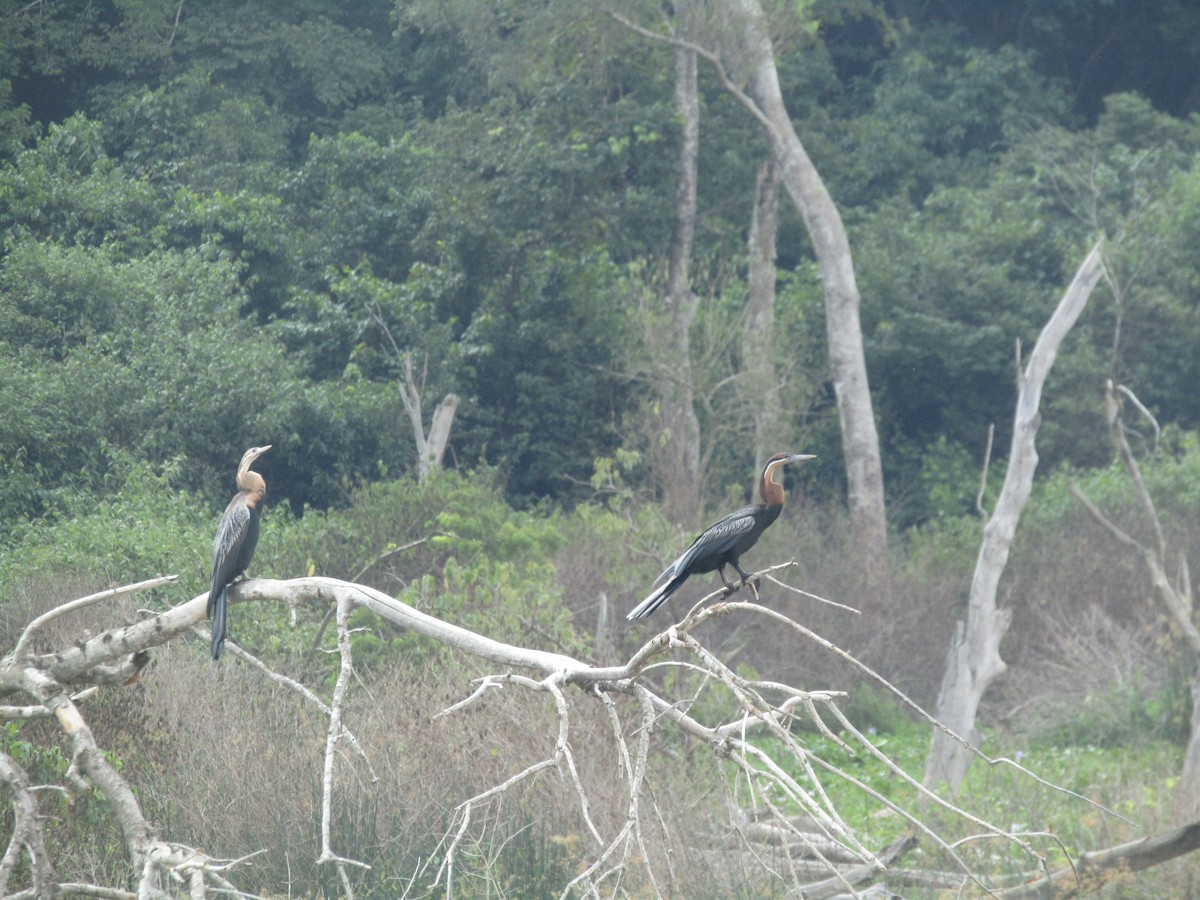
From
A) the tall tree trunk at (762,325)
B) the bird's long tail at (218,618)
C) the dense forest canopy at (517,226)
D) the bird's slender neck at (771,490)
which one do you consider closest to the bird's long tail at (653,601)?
the bird's slender neck at (771,490)

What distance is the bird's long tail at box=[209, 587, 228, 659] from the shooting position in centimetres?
386

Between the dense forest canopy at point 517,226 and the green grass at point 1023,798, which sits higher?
the dense forest canopy at point 517,226

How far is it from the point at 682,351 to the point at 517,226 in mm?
2157

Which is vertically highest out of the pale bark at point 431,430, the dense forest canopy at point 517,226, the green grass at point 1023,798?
the dense forest canopy at point 517,226

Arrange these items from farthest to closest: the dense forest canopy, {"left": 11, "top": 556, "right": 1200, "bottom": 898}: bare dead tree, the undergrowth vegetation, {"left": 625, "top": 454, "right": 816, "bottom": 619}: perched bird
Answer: the dense forest canopy → the undergrowth vegetation → {"left": 625, "top": 454, "right": 816, "bottom": 619}: perched bird → {"left": 11, "top": 556, "right": 1200, "bottom": 898}: bare dead tree

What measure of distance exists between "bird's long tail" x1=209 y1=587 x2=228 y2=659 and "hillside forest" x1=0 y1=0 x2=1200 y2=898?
1396mm

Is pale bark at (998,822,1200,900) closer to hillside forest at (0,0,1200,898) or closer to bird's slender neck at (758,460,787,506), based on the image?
hillside forest at (0,0,1200,898)

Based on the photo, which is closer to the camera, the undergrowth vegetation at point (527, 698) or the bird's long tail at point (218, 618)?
the bird's long tail at point (218, 618)

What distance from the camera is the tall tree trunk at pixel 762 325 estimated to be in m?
13.5

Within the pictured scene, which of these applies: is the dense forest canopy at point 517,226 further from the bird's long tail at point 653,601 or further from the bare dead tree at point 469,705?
the bird's long tail at point 653,601

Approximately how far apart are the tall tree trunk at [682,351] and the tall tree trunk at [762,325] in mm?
592

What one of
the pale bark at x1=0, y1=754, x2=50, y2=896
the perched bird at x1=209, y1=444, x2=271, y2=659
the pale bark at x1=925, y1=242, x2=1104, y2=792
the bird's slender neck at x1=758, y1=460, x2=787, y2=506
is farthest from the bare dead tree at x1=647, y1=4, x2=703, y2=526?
the pale bark at x1=0, y1=754, x2=50, y2=896

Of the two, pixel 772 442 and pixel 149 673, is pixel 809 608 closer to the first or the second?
pixel 772 442

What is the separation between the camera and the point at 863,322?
1625 cm
